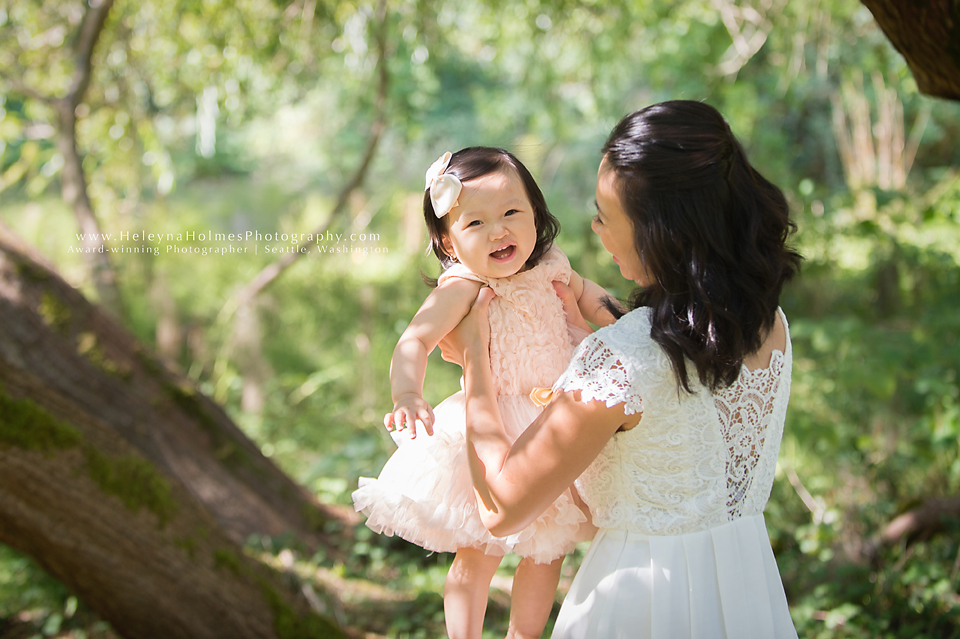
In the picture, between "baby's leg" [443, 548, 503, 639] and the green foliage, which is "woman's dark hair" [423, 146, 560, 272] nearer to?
"baby's leg" [443, 548, 503, 639]

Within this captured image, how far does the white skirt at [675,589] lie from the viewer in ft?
3.90

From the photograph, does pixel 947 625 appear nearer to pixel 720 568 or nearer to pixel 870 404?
pixel 720 568

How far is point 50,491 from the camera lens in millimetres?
1842

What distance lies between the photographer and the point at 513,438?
133 centimetres

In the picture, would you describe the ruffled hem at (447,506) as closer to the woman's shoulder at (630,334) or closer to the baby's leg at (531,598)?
the baby's leg at (531,598)

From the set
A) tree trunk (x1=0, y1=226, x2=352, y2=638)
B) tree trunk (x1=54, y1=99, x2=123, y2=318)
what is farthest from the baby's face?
tree trunk (x1=54, y1=99, x2=123, y2=318)

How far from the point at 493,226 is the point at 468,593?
2.21ft

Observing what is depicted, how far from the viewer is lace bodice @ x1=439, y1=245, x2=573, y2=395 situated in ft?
4.52

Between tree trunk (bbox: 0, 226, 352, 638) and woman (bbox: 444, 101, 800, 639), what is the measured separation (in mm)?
1127

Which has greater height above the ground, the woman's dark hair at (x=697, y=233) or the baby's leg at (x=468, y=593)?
the woman's dark hair at (x=697, y=233)

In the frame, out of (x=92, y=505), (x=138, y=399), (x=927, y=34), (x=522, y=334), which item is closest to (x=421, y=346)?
(x=522, y=334)

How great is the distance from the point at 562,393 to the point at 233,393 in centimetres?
504

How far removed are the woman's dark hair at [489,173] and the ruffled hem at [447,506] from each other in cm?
30

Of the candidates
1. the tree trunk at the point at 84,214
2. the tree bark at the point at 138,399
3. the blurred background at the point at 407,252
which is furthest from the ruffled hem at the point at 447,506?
the tree trunk at the point at 84,214
